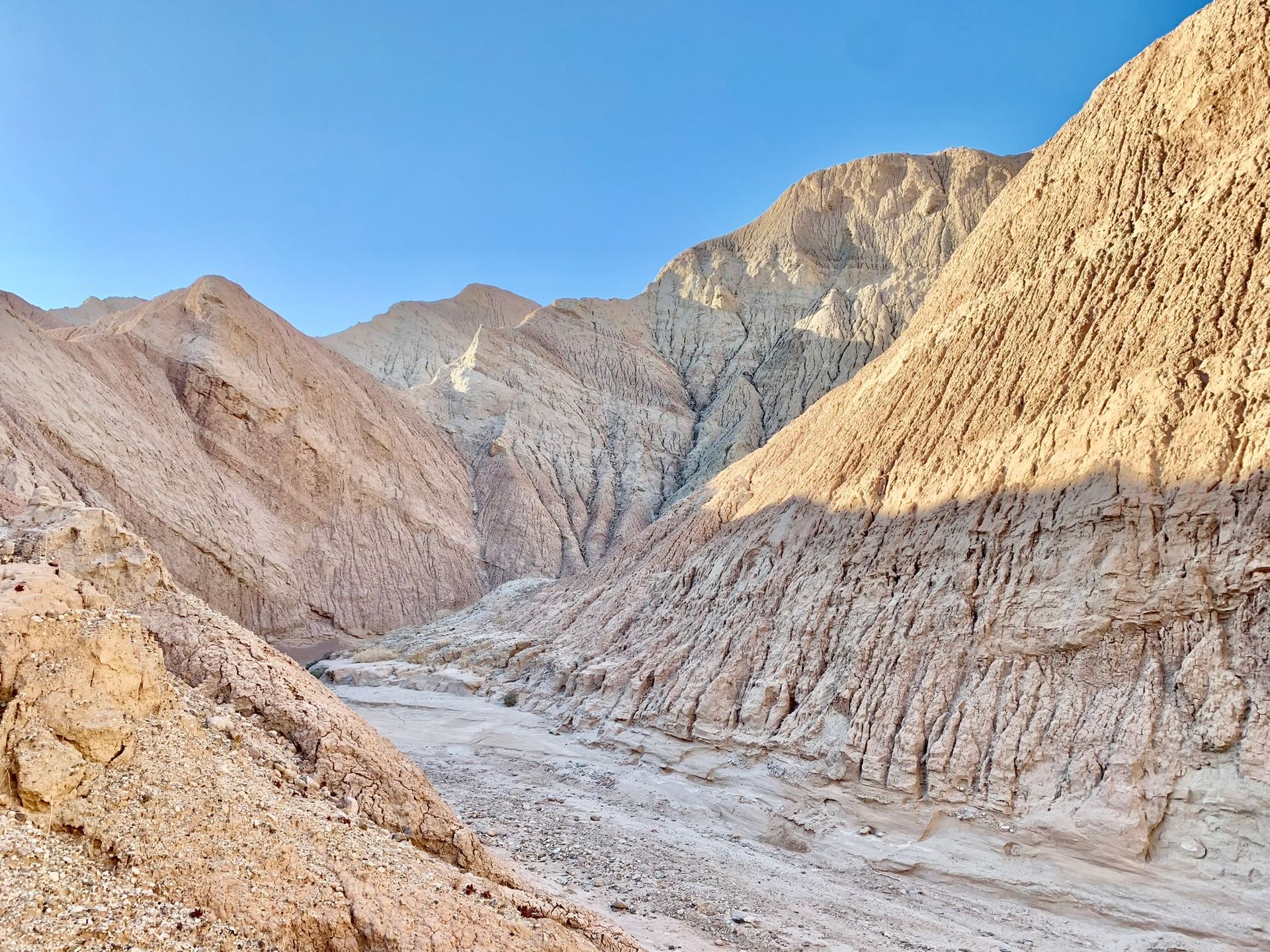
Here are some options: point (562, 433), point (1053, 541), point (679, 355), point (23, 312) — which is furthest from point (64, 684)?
point (679, 355)

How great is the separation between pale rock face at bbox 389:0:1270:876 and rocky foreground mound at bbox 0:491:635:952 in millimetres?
6765

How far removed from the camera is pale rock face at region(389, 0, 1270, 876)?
923 centimetres

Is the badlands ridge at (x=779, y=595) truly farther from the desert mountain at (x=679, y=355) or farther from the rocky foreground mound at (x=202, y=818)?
the desert mountain at (x=679, y=355)

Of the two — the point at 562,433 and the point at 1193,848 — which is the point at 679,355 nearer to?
the point at 562,433

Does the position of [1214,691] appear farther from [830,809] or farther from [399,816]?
[399,816]

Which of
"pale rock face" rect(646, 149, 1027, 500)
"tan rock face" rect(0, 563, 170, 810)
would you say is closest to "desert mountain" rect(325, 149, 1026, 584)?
"pale rock face" rect(646, 149, 1027, 500)

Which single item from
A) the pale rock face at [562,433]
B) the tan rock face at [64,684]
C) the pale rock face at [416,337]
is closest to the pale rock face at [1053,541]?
the tan rock face at [64,684]

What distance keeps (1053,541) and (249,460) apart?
29235 mm

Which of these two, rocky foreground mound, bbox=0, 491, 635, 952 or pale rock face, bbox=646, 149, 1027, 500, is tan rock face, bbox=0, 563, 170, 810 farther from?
pale rock face, bbox=646, 149, 1027, 500

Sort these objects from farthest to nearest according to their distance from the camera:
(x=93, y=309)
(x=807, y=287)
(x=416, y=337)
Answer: (x=93, y=309) → (x=416, y=337) → (x=807, y=287)

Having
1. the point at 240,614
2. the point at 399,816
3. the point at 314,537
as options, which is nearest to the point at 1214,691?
the point at 399,816

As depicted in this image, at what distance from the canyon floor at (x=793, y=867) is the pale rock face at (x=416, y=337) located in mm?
40371

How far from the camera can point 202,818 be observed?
5.00m

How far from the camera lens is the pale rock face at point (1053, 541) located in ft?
30.3
